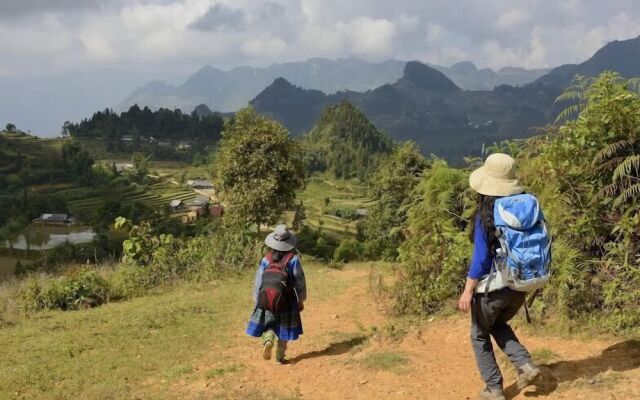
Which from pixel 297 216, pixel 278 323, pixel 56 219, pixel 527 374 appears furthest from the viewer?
pixel 56 219

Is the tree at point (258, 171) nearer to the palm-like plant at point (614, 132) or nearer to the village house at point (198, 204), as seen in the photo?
the palm-like plant at point (614, 132)

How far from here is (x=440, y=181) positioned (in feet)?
28.1

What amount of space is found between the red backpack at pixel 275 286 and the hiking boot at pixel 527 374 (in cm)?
239

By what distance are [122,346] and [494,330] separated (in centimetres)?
478

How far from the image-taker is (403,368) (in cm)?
507

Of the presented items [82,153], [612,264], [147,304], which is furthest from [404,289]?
[82,153]

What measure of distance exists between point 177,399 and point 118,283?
20.4ft

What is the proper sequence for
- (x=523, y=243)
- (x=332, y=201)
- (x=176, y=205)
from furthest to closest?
(x=332, y=201)
(x=176, y=205)
(x=523, y=243)

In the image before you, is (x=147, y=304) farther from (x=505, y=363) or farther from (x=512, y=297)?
(x=512, y=297)

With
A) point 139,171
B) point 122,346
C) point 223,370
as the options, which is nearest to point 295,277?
point 223,370

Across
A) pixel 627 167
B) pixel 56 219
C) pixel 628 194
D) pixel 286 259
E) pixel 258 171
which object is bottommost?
pixel 56 219

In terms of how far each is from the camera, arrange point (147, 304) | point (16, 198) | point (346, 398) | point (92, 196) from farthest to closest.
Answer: point (92, 196) < point (16, 198) < point (147, 304) < point (346, 398)

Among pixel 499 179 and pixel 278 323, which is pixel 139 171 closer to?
pixel 278 323

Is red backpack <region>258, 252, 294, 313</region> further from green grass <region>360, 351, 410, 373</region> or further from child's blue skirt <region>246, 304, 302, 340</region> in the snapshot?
green grass <region>360, 351, 410, 373</region>
